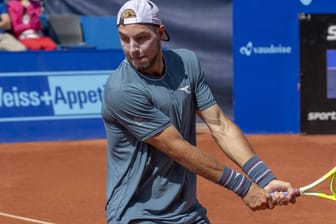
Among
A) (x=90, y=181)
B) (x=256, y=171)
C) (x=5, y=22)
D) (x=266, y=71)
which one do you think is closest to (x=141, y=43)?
(x=256, y=171)

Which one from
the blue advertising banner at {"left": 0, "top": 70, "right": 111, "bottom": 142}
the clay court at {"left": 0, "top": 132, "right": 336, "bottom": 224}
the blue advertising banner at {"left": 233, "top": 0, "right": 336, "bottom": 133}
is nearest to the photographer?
the clay court at {"left": 0, "top": 132, "right": 336, "bottom": 224}

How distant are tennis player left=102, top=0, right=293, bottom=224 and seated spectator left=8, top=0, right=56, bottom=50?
10.7 meters

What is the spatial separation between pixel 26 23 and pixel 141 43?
11.2 metres

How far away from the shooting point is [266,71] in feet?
49.3

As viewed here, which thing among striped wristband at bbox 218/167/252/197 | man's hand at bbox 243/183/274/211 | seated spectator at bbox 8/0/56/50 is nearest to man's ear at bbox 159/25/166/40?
striped wristband at bbox 218/167/252/197

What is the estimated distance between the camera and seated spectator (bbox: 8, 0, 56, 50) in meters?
15.1

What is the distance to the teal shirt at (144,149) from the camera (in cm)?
448

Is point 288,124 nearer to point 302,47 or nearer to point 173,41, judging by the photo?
point 302,47

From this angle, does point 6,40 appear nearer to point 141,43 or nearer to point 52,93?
point 52,93

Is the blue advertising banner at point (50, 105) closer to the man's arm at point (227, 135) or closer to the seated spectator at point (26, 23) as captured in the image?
the seated spectator at point (26, 23)

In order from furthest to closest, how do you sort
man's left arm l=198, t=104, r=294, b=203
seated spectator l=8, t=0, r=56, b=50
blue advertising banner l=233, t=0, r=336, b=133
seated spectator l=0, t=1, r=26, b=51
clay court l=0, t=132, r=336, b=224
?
seated spectator l=8, t=0, r=56, b=50 → blue advertising banner l=233, t=0, r=336, b=133 → seated spectator l=0, t=1, r=26, b=51 → clay court l=0, t=132, r=336, b=224 → man's left arm l=198, t=104, r=294, b=203

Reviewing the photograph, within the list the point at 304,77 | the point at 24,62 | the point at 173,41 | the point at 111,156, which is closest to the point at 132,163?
the point at 111,156

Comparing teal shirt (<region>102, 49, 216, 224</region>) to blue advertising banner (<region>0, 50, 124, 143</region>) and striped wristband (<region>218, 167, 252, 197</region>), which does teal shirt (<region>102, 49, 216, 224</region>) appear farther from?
blue advertising banner (<region>0, 50, 124, 143</region>)

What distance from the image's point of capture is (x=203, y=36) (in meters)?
16.2
